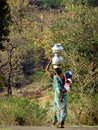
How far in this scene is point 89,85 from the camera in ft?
40.9

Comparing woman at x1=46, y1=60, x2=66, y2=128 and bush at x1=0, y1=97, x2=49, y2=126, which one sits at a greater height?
woman at x1=46, y1=60, x2=66, y2=128

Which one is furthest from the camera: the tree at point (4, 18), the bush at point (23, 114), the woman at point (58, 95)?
the tree at point (4, 18)

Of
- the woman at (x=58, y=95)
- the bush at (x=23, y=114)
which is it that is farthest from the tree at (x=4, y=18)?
the woman at (x=58, y=95)

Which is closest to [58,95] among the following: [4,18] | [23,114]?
[23,114]

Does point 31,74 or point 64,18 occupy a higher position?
point 64,18

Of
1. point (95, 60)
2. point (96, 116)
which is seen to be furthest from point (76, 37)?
point (96, 116)

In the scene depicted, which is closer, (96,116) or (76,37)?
(96,116)

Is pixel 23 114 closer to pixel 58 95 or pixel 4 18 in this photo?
pixel 58 95

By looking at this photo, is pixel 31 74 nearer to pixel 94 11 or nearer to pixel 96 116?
pixel 94 11

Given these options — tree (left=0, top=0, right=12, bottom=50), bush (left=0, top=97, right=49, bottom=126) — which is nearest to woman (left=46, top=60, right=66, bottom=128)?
bush (left=0, top=97, right=49, bottom=126)

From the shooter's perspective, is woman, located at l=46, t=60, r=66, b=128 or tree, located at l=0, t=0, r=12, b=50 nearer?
woman, located at l=46, t=60, r=66, b=128

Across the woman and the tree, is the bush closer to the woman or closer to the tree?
the woman

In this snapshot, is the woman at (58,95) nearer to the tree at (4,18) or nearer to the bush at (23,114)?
the bush at (23,114)

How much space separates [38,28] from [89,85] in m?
30.0
